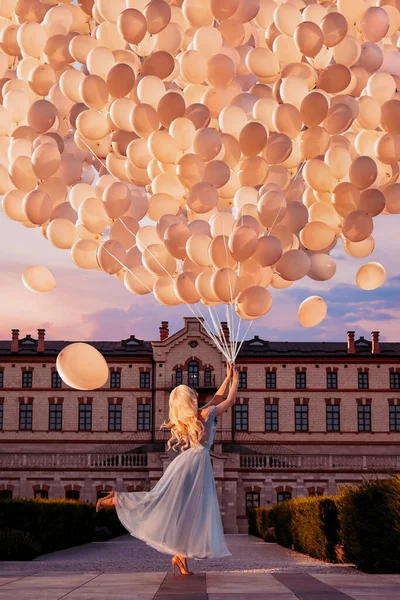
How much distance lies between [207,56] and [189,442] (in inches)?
153

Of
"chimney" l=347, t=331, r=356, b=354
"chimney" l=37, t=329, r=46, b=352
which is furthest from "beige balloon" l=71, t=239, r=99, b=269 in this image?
"chimney" l=347, t=331, r=356, b=354

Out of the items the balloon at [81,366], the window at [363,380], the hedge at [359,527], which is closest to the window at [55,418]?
the window at [363,380]

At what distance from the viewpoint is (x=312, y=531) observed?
53.0ft

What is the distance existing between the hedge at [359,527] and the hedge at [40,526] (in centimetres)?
570

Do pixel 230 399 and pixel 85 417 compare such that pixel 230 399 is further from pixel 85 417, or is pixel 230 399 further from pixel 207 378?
pixel 85 417

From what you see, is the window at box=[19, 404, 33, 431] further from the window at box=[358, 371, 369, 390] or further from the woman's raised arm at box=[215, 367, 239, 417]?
the woman's raised arm at box=[215, 367, 239, 417]

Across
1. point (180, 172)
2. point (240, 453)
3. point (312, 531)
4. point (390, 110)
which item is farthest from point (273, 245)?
point (240, 453)

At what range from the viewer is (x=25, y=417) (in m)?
50.7

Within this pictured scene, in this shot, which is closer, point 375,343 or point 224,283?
point 224,283

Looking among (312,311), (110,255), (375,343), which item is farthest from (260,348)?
(110,255)

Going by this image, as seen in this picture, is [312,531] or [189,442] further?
[312,531]

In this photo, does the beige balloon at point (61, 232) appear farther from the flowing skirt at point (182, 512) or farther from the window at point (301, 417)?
the window at point (301, 417)

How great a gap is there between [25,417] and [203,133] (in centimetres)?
4534

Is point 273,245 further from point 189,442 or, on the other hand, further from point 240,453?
point 240,453
